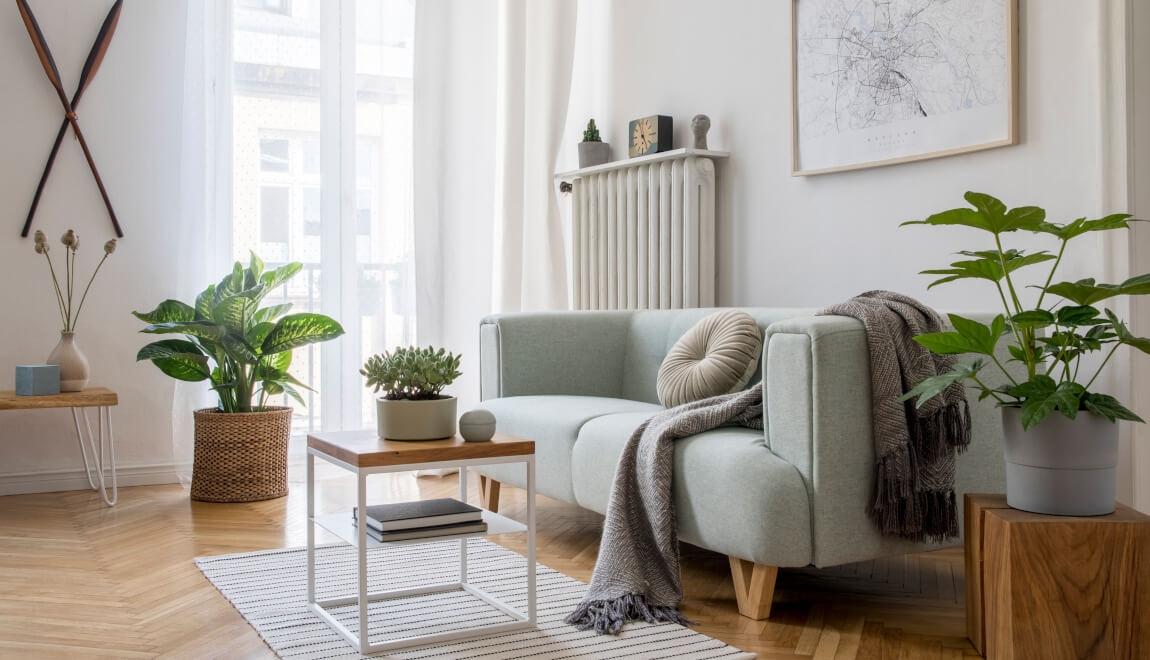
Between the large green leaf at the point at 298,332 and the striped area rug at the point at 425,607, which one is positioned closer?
the striped area rug at the point at 425,607

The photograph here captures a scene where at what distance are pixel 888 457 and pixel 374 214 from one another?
114 inches

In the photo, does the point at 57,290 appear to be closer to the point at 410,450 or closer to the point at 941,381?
the point at 410,450

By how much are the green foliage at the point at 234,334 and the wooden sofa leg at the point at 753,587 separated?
2099 millimetres

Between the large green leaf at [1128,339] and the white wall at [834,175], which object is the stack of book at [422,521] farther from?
the white wall at [834,175]

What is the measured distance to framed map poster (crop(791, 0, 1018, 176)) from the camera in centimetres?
285

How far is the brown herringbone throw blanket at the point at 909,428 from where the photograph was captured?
2.27 m

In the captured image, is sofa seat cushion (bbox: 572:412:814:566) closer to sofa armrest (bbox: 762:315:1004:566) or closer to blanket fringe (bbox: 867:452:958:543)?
sofa armrest (bbox: 762:315:1004:566)

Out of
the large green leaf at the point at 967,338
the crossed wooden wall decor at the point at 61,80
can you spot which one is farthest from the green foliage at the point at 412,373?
the crossed wooden wall decor at the point at 61,80

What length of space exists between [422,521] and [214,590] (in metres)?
0.77

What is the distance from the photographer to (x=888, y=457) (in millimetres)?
2271

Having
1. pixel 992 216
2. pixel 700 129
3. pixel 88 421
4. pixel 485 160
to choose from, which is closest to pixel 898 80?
pixel 700 129

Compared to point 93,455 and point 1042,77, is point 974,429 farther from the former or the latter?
point 93,455

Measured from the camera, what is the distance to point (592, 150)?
4.41 m

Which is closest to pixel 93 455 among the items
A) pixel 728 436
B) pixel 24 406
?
pixel 24 406
